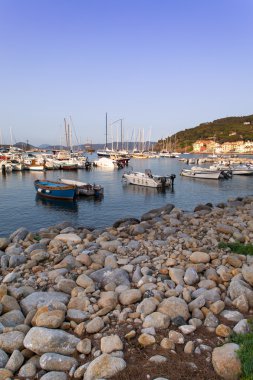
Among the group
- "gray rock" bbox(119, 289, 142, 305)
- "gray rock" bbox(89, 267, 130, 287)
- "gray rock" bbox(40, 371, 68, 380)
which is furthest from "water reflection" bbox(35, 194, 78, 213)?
"gray rock" bbox(40, 371, 68, 380)

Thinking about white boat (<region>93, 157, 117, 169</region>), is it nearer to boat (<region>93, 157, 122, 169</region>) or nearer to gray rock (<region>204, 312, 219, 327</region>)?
boat (<region>93, 157, 122, 169</region>)

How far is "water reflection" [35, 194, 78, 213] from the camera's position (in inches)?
1145

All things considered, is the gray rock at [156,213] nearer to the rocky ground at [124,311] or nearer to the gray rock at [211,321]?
the rocky ground at [124,311]

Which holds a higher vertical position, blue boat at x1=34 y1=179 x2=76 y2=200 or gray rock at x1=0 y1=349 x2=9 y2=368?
gray rock at x1=0 y1=349 x2=9 y2=368

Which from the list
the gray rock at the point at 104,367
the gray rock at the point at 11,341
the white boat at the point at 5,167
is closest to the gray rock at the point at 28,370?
the gray rock at the point at 11,341

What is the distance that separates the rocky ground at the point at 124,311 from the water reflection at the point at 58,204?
59.3 feet

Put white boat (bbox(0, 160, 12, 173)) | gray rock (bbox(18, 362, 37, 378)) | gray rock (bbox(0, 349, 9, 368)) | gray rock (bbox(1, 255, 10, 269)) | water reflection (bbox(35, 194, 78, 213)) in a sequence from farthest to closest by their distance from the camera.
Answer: white boat (bbox(0, 160, 12, 173)) → water reflection (bbox(35, 194, 78, 213)) → gray rock (bbox(1, 255, 10, 269)) → gray rock (bbox(0, 349, 9, 368)) → gray rock (bbox(18, 362, 37, 378))

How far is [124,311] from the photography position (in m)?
6.50

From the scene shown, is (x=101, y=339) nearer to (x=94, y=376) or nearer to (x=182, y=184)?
(x=94, y=376)

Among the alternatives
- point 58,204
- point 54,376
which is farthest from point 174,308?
point 58,204

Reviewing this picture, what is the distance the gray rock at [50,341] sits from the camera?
5.41 metres

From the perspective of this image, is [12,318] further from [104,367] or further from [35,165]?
[35,165]

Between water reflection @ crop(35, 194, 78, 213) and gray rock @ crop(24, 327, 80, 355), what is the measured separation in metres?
22.7

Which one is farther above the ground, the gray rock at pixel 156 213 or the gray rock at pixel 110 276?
Answer: the gray rock at pixel 110 276
